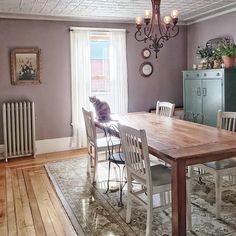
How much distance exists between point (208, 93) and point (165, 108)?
0.94 metres

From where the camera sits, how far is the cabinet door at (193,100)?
5098 millimetres

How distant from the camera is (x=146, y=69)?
5820mm

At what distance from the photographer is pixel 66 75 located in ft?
17.4

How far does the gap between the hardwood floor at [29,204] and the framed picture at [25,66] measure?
1.42 meters

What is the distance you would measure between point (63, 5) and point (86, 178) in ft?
8.05

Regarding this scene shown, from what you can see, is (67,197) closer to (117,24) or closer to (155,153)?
(155,153)

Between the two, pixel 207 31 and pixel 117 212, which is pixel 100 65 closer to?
pixel 207 31

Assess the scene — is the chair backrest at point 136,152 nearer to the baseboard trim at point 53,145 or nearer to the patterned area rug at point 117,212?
the patterned area rug at point 117,212

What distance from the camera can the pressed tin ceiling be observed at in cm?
415

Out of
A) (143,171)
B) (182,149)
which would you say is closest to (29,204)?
(143,171)

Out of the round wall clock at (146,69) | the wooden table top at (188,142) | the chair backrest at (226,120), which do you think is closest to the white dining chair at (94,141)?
the wooden table top at (188,142)

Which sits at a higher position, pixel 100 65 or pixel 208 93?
pixel 100 65

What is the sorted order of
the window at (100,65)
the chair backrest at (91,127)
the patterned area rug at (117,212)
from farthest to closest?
the window at (100,65) → the chair backrest at (91,127) → the patterned area rug at (117,212)

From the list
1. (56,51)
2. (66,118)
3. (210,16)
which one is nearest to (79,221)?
Result: (66,118)
